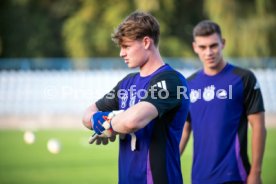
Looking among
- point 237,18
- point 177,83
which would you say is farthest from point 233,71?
point 237,18

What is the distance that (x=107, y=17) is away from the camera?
86.7 feet

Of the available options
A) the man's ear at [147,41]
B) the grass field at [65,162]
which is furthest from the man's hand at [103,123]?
the grass field at [65,162]

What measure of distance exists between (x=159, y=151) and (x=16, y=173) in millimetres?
6676

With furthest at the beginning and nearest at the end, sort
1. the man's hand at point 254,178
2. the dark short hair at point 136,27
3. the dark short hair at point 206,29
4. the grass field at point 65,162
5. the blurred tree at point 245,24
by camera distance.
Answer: the blurred tree at point 245,24, the grass field at point 65,162, the dark short hair at point 206,29, the man's hand at point 254,178, the dark short hair at point 136,27

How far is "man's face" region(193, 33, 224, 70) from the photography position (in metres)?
5.43

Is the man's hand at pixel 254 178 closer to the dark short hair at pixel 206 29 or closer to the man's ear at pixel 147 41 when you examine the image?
the dark short hair at pixel 206 29

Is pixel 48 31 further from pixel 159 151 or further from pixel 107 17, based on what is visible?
pixel 159 151

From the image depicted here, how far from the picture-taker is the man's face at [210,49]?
5430 mm

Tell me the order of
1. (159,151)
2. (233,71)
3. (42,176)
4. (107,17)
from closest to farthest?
(159,151) < (233,71) < (42,176) < (107,17)

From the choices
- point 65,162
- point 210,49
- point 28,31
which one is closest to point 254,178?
point 210,49

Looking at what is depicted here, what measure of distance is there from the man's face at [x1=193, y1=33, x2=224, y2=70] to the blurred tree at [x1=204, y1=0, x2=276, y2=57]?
50.1 ft

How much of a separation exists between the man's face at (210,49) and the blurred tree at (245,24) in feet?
50.1

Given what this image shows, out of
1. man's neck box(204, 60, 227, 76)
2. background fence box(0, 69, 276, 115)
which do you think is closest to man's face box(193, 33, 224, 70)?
man's neck box(204, 60, 227, 76)

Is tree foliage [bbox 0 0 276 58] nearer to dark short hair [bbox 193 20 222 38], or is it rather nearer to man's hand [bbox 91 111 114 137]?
dark short hair [bbox 193 20 222 38]
